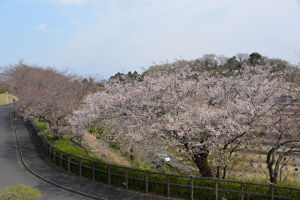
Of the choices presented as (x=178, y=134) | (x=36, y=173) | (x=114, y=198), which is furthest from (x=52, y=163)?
(x=178, y=134)

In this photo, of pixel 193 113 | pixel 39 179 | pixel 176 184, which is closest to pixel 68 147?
pixel 39 179

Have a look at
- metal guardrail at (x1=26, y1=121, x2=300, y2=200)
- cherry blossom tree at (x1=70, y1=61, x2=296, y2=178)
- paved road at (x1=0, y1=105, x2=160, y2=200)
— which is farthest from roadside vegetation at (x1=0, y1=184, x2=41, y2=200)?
cherry blossom tree at (x1=70, y1=61, x2=296, y2=178)

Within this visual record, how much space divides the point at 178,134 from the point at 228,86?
5.63 metres

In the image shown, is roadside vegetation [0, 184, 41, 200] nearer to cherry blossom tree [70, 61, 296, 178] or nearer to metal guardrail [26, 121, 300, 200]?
metal guardrail [26, 121, 300, 200]

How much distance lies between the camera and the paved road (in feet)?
43.8

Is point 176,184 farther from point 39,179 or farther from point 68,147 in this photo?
point 68,147

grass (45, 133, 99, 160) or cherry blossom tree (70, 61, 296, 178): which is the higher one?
cherry blossom tree (70, 61, 296, 178)

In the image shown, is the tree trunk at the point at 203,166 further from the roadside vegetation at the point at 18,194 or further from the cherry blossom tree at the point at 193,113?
the roadside vegetation at the point at 18,194

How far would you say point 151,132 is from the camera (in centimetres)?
1316

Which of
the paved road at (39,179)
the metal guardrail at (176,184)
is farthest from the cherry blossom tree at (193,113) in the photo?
the paved road at (39,179)

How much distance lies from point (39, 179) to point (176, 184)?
371 inches

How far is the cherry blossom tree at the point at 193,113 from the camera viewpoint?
1239cm

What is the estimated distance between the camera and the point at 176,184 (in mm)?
12211

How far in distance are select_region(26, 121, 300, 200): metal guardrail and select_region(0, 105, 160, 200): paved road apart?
1.59ft
